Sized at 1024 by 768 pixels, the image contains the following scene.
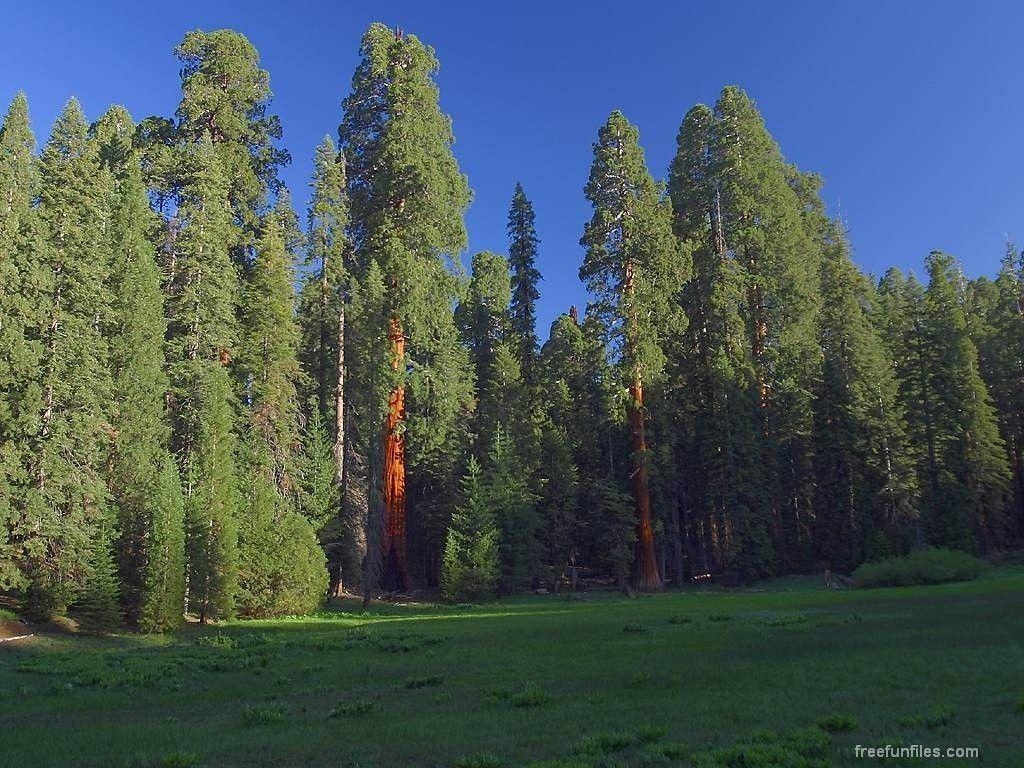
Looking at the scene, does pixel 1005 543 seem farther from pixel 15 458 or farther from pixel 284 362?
pixel 15 458

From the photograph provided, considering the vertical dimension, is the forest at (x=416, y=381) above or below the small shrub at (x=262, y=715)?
above

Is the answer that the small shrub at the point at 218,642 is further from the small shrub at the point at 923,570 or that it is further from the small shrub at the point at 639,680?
the small shrub at the point at 923,570

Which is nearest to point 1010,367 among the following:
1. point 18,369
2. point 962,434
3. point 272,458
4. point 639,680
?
point 962,434

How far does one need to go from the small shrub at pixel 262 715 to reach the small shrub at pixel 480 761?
363 cm

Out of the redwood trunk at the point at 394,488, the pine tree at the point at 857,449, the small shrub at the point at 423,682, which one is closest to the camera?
the small shrub at the point at 423,682

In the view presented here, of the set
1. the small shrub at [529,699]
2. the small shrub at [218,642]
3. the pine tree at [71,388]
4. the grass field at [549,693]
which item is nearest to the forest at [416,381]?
the pine tree at [71,388]

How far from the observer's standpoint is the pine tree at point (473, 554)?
33312 mm

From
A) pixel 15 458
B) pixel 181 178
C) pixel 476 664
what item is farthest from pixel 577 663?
pixel 181 178

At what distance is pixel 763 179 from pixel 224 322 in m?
35.2

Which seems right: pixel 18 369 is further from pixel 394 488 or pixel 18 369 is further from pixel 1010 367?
pixel 1010 367

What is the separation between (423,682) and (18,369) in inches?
794

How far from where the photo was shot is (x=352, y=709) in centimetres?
1041

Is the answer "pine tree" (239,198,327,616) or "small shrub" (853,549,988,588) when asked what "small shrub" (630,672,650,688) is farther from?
"small shrub" (853,549,988,588)

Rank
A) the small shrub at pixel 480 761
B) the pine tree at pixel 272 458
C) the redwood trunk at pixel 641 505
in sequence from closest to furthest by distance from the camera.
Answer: the small shrub at pixel 480 761 → the pine tree at pixel 272 458 → the redwood trunk at pixel 641 505
